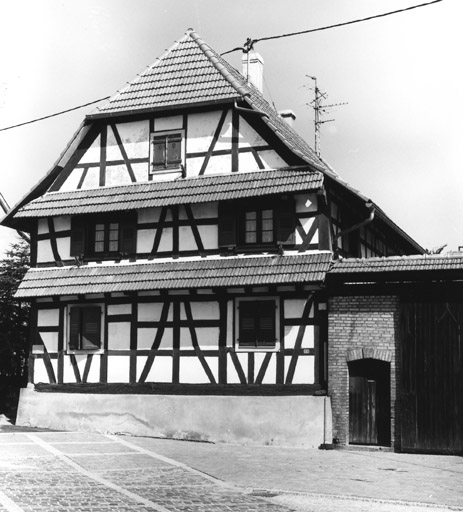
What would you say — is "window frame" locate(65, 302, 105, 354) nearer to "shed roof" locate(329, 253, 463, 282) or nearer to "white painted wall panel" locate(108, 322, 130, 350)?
"white painted wall panel" locate(108, 322, 130, 350)

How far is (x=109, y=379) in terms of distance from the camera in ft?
68.2

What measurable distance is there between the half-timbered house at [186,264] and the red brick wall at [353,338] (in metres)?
0.32

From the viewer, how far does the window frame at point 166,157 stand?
21.1m

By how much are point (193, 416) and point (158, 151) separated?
23.0ft

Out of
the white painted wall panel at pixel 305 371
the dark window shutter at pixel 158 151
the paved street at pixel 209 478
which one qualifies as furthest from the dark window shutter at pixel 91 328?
the white painted wall panel at pixel 305 371

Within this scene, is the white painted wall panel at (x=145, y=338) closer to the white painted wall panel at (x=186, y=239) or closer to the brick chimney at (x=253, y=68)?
the white painted wall panel at (x=186, y=239)

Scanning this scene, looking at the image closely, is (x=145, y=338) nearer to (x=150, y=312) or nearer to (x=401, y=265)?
(x=150, y=312)

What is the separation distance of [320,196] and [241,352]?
4228mm

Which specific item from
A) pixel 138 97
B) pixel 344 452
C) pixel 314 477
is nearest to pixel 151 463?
pixel 314 477

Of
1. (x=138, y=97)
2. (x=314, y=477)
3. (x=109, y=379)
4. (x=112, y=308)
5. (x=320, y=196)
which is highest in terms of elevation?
(x=138, y=97)

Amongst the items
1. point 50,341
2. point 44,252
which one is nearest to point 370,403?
point 50,341

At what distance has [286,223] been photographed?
1959 cm

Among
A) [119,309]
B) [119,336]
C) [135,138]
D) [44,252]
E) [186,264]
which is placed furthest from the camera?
[44,252]

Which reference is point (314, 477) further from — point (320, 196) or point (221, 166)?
point (221, 166)
